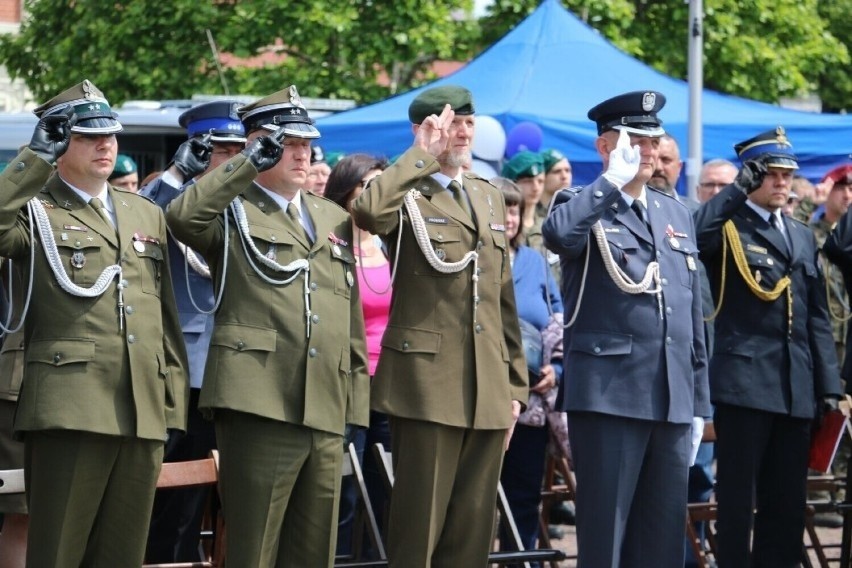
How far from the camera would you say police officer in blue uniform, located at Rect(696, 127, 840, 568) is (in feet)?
23.6

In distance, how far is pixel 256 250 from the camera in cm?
575

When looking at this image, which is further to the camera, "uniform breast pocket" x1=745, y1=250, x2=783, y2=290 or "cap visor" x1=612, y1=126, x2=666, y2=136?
"uniform breast pocket" x1=745, y1=250, x2=783, y2=290

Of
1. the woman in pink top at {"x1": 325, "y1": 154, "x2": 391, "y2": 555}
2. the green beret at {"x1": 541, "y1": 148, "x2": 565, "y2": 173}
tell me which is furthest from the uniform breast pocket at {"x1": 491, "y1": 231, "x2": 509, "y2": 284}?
the green beret at {"x1": 541, "y1": 148, "x2": 565, "y2": 173}

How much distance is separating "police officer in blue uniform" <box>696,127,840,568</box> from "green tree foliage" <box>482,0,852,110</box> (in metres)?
11.9

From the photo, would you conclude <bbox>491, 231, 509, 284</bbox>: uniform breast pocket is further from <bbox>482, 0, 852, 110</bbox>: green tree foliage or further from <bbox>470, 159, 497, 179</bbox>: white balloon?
<bbox>482, 0, 852, 110</bbox>: green tree foliage

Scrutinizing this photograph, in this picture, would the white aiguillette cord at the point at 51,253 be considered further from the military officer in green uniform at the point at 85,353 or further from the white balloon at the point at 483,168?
the white balloon at the point at 483,168

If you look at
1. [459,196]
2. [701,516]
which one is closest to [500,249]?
[459,196]

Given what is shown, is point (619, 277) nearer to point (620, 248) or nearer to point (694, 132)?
point (620, 248)

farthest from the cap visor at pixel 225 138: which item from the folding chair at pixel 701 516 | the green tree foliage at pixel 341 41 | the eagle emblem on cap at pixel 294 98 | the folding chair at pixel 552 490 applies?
the green tree foliage at pixel 341 41

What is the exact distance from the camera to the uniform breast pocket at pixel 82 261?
5520 mm

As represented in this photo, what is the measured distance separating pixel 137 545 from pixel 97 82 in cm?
1352

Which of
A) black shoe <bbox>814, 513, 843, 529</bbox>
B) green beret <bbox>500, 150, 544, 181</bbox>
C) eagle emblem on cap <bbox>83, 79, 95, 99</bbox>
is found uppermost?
eagle emblem on cap <bbox>83, 79, 95, 99</bbox>

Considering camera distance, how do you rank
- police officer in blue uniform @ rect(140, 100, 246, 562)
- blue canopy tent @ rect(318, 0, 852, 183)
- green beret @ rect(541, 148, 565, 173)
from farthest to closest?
blue canopy tent @ rect(318, 0, 852, 183) < green beret @ rect(541, 148, 565, 173) < police officer in blue uniform @ rect(140, 100, 246, 562)

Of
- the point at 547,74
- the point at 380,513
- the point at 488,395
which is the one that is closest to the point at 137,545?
the point at 488,395
